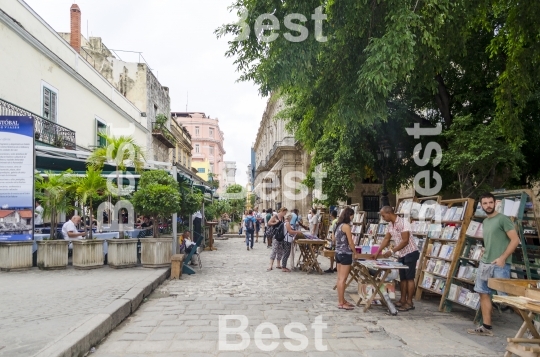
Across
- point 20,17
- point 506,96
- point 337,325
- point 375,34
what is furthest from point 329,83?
point 20,17

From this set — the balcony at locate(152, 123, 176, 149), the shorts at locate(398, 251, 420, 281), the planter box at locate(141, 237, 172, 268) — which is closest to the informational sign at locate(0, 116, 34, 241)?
the planter box at locate(141, 237, 172, 268)

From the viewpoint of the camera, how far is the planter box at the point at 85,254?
1048cm

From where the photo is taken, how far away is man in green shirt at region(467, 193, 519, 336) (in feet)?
18.1

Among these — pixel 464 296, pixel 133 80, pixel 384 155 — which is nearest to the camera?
pixel 464 296

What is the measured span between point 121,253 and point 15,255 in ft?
7.33

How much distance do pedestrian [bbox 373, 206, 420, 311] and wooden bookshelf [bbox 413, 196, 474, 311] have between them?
0.47m

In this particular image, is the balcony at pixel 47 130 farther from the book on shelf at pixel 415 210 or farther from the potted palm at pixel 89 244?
the book on shelf at pixel 415 210

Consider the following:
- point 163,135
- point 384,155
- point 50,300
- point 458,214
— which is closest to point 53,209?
point 50,300

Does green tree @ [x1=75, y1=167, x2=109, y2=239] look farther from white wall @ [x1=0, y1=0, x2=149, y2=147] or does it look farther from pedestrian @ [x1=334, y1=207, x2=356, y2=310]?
pedestrian @ [x1=334, y1=207, x2=356, y2=310]

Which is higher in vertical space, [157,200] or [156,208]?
[157,200]

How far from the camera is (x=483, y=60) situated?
11.1m

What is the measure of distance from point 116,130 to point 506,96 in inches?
794

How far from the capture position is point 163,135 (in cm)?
3141

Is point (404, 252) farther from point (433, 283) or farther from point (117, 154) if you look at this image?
point (117, 154)
